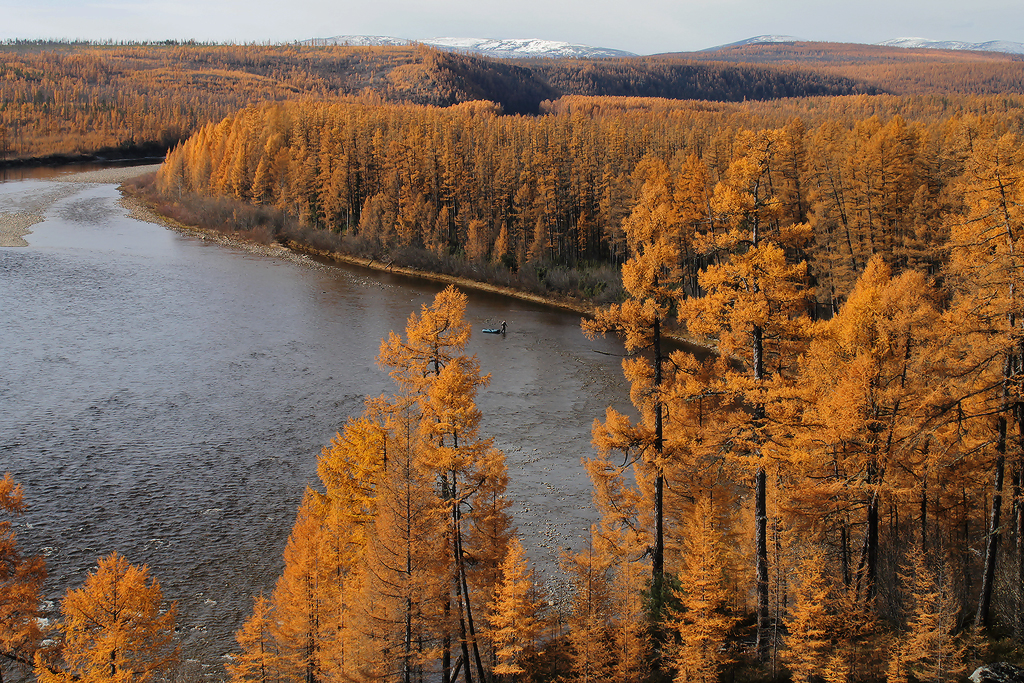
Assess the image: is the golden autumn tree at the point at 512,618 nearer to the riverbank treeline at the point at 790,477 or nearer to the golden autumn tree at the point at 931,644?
the riverbank treeline at the point at 790,477

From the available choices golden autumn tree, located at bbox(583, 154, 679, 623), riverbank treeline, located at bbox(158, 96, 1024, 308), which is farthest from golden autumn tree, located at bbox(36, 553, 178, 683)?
riverbank treeline, located at bbox(158, 96, 1024, 308)

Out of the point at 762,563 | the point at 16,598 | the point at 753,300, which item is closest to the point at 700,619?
the point at 762,563

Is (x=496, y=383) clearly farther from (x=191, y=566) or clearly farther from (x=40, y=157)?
(x=40, y=157)

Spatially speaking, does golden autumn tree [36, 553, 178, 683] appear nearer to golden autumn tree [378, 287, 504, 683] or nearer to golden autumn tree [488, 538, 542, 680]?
golden autumn tree [378, 287, 504, 683]

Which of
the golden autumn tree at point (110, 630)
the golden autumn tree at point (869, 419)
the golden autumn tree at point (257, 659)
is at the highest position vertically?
the golden autumn tree at point (869, 419)

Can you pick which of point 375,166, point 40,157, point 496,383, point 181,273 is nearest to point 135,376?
point 496,383

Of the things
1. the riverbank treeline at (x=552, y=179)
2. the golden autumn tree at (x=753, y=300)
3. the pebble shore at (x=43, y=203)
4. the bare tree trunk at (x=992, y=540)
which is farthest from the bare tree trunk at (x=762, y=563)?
the pebble shore at (x=43, y=203)
